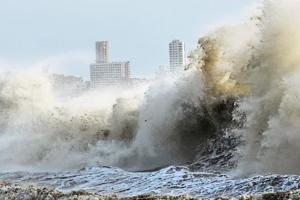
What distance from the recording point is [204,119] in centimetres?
2114

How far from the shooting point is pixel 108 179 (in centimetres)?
1524

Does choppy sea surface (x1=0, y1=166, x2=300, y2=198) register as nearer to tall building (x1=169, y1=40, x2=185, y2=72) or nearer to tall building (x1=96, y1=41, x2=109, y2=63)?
tall building (x1=169, y1=40, x2=185, y2=72)

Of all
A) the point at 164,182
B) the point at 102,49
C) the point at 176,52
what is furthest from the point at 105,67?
the point at 164,182

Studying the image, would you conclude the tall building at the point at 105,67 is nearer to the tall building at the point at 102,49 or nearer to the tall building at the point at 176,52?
the tall building at the point at 102,49

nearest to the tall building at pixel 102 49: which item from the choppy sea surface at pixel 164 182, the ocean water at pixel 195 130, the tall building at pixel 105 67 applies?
the tall building at pixel 105 67

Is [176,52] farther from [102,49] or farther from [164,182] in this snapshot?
[164,182]

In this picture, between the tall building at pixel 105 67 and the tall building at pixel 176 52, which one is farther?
the tall building at pixel 105 67

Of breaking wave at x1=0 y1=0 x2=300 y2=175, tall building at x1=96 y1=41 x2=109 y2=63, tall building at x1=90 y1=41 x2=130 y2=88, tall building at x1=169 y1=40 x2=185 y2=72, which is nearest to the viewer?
breaking wave at x1=0 y1=0 x2=300 y2=175

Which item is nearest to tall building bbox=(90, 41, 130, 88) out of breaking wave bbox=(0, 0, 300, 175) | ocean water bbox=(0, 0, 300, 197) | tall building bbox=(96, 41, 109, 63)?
tall building bbox=(96, 41, 109, 63)

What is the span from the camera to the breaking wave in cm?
1516

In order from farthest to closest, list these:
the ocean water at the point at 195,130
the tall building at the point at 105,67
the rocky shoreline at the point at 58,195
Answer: the tall building at the point at 105,67 → the ocean water at the point at 195,130 → the rocky shoreline at the point at 58,195

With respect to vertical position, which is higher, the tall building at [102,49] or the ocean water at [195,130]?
the tall building at [102,49]

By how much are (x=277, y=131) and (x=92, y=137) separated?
1120 cm

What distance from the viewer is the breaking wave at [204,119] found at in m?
15.2
